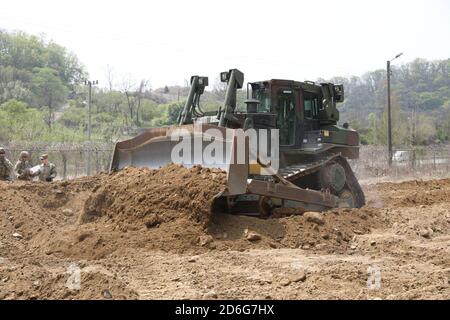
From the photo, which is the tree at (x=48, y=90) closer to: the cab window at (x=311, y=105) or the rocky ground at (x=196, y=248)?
the cab window at (x=311, y=105)

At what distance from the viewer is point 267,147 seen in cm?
982

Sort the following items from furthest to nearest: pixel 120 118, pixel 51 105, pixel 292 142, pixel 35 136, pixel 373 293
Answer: pixel 51 105
pixel 120 118
pixel 35 136
pixel 292 142
pixel 373 293

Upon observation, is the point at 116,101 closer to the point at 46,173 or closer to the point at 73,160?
the point at 73,160

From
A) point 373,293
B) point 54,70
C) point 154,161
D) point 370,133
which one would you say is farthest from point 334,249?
point 54,70

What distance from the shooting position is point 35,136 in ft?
109

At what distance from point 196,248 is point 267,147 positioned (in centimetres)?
328

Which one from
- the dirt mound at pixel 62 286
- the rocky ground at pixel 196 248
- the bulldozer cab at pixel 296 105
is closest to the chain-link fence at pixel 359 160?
the bulldozer cab at pixel 296 105

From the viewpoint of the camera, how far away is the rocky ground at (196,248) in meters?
5.09

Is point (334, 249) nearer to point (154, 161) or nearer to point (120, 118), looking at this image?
point (154, 161)

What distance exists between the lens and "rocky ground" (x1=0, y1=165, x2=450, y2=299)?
5.09 m

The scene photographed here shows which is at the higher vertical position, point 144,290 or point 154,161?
point 154,161

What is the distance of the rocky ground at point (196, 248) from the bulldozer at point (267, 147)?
0.48 meters

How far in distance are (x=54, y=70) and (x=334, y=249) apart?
250 feet
